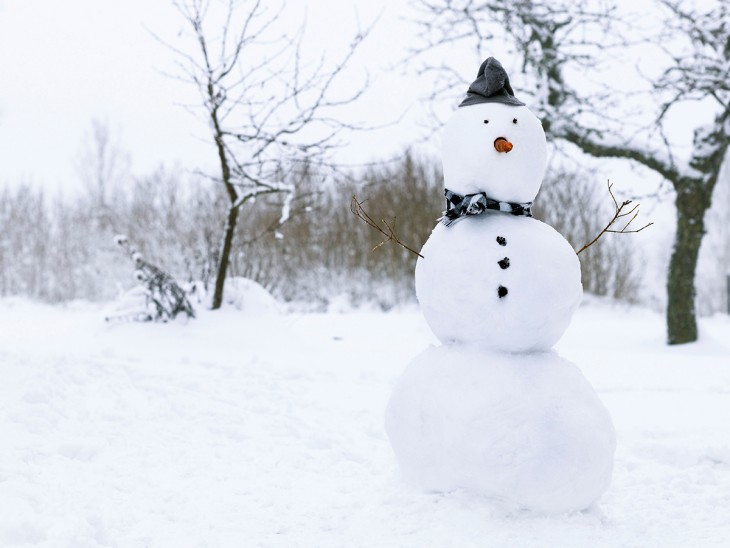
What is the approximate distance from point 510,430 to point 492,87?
165 cm

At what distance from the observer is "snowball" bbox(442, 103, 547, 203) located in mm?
3107

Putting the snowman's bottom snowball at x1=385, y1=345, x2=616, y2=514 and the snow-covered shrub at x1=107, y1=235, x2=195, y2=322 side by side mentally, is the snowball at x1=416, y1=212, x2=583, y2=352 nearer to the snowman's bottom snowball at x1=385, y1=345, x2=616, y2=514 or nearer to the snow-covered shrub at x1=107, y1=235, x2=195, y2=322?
the snowman's bottom snowball at x1=385, y1=345, x2=616, y2=514

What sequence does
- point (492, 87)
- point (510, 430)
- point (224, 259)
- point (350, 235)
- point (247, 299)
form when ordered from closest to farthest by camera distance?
point (510, 430) → point (492, 87) → point (224, 259) → point (247, 299) → point (350, 235)

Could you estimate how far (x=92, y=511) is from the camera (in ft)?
9.64

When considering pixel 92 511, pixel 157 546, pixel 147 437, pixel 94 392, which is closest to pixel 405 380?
pixel 157 546

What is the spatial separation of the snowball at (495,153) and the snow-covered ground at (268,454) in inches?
58.6

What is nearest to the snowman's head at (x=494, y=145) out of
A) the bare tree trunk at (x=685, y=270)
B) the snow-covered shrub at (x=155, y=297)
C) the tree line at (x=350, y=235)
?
the snow-covered shrub at (x=155, y=297)

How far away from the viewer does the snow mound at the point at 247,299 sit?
828 centimetres

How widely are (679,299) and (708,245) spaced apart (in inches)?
915

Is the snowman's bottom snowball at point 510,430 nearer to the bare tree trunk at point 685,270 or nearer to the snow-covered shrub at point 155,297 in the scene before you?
the snow-covered shrub at point 155,297

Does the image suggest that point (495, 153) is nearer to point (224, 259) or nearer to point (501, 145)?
point (501, 145)

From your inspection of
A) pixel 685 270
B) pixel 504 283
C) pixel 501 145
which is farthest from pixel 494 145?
pixel 685 270

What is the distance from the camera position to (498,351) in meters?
3.05

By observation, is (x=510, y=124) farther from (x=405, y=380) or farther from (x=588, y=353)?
(x=588, y=353)
